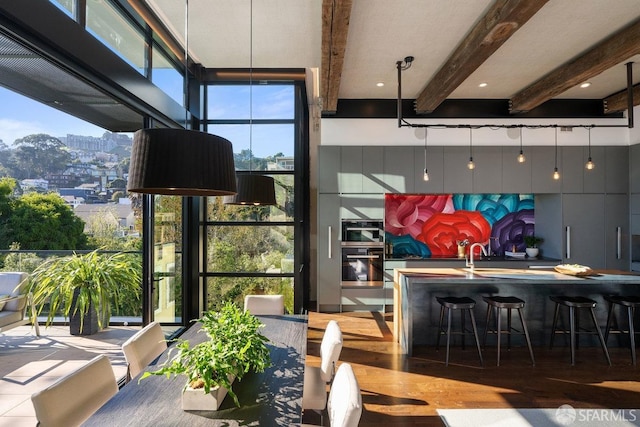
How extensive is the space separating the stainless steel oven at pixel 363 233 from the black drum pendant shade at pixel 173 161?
4.38m

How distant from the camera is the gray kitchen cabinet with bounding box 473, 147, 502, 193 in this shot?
5.71 meters

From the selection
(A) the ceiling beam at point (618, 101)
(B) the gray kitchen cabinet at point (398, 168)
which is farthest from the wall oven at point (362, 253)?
(A) the ceiling beam at point (618, 101)

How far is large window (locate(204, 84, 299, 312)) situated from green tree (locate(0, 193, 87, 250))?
182 centimetres

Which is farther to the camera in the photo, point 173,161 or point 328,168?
point 328,168

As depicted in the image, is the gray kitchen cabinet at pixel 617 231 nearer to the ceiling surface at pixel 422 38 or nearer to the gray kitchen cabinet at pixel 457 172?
the ceiling surface at pixel 422 38

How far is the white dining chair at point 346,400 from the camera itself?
1422 millimetres

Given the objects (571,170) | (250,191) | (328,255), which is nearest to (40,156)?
(250,191)

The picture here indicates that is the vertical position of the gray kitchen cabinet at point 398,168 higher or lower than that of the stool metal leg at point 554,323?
higher

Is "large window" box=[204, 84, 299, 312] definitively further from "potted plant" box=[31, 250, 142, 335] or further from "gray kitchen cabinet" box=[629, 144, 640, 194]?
"gray kitchen cabinet" box=[629, 144, 640, 194]

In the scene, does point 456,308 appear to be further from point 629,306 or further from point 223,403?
point 223,403

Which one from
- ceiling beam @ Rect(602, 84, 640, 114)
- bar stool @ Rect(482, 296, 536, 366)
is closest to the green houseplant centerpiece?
bar stool @ Rect(482, 296, 536, 366)

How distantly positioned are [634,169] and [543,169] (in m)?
1.31

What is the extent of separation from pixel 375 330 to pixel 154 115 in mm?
3714

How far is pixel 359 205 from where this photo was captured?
5.69 m
